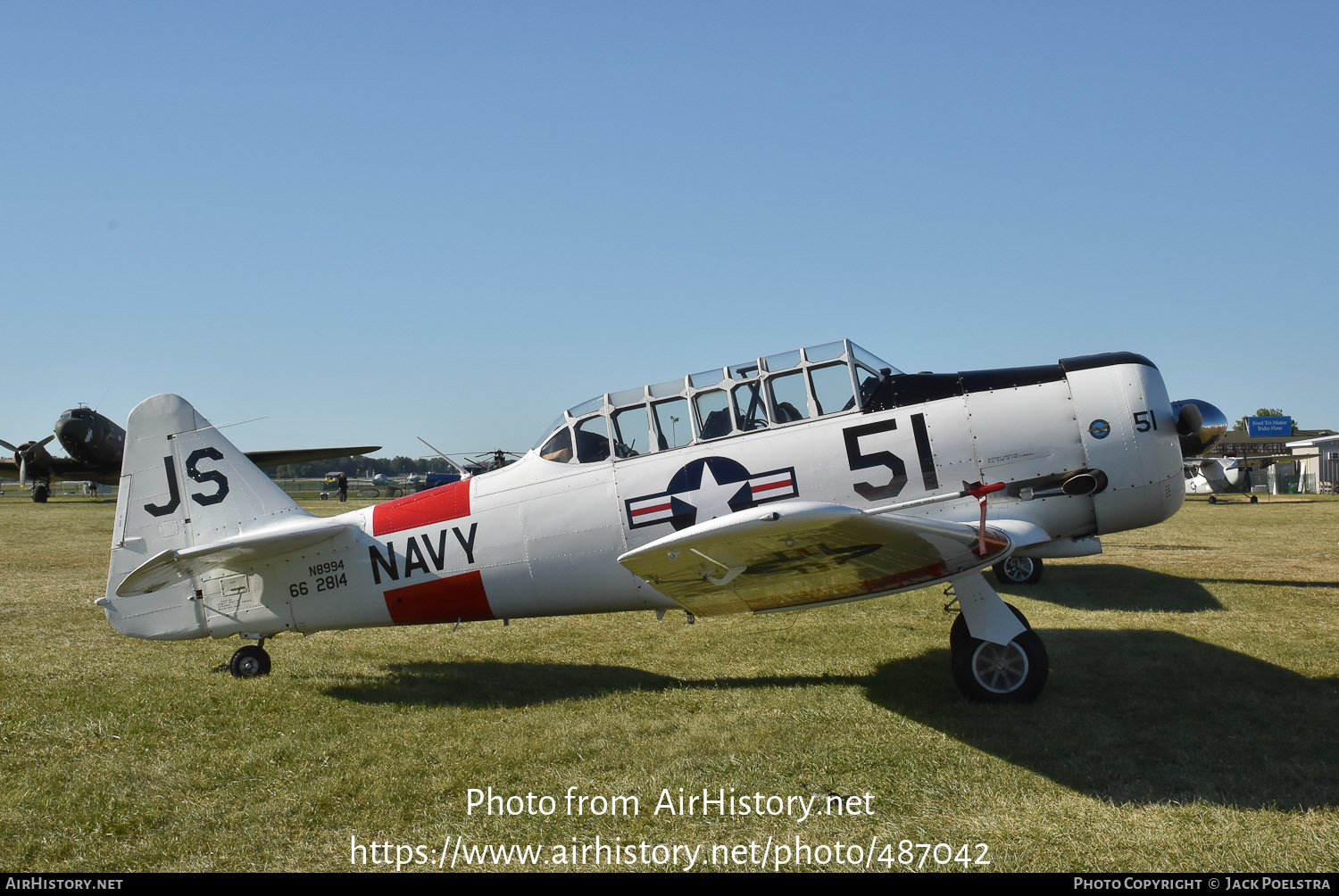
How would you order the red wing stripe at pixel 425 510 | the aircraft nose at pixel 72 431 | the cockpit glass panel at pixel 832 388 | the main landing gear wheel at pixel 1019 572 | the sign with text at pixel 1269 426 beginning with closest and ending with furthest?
the cockpit glass panel at pixel 832 388, the red wing stripe at pixel 425 510, the main landing gear wheel at pixel 1019 572, the aircraft nose at pixel 72 431, the sign with text at pixel 1269 426

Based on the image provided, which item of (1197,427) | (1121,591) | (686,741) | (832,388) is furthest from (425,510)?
(1121,591)

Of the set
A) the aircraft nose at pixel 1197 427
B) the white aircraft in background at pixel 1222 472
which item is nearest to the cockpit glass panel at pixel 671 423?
the aircraft nose at pixel 1197 427

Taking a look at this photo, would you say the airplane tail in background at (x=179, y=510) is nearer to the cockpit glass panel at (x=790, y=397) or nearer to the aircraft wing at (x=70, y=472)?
the cockpit glass panel at (x=790, y=397)

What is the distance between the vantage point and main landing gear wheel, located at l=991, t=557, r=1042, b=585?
36.6 ft

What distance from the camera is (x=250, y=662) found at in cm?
699

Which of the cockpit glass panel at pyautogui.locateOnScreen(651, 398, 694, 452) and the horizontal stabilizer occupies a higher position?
the cockpit glass panel at pyautogui.locateOnScreen(651, 398, 694, 452)

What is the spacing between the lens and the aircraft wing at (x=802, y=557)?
4.38 metres

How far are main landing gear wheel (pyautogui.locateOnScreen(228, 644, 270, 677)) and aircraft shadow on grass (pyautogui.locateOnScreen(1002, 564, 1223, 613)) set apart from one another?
8676 mm

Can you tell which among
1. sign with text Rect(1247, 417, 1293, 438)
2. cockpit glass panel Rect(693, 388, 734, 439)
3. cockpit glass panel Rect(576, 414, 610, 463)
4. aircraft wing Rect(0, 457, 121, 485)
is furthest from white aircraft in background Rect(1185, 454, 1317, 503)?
aircraft wing Rect(0, 457, 121, 485)

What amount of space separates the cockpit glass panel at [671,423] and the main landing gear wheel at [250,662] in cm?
397

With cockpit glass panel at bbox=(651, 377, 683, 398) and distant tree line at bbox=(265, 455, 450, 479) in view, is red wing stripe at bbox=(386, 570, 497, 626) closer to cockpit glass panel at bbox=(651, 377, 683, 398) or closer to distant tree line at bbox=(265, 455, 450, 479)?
cockpit glass panel at bbox=(651, 377, 683, 398)

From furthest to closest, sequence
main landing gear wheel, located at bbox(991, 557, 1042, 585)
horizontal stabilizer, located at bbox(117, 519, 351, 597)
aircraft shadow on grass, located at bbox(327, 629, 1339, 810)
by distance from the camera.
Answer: main landing gear wheel, located at bbox(991, 557, 1042, 585) < horizontal stabilizer, located at bbox(117, 519, 351, 597) < aircraft shadow on grass, located at bbox(327, 629, 1339, 810)

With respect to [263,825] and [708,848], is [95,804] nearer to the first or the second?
[263,825]

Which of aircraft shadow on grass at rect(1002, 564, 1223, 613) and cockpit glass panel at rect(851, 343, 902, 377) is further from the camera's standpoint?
aircraft shadow on grass at rect(1002, 564, 1223, 613)
